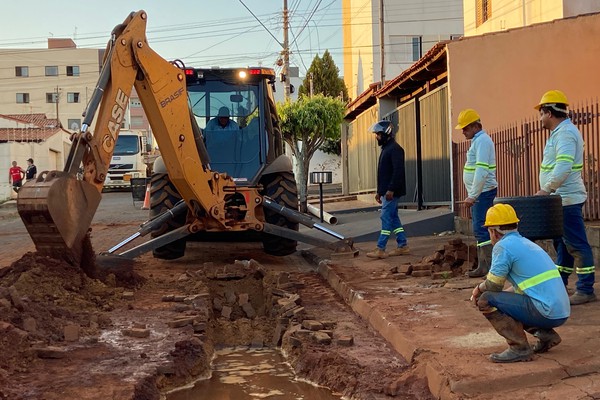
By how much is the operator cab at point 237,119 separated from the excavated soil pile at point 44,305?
141 inches

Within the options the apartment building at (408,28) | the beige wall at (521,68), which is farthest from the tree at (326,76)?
the beige wall at (521,68)

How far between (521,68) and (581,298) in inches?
322

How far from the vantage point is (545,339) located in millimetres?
4953

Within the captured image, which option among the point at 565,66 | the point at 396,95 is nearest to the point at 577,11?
the point at 565,66

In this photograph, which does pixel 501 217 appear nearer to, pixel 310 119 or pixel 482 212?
pixel 482 212

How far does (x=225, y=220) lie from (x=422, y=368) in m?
5.77

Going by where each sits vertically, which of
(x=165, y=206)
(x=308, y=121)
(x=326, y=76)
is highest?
(x=326, y=76)

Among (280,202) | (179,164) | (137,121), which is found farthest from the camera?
(137,121)

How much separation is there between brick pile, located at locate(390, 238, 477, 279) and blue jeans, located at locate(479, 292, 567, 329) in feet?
12.7

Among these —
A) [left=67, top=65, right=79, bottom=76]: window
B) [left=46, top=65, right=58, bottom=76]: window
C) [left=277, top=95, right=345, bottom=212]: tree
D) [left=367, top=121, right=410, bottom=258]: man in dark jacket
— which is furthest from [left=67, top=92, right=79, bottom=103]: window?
[left=367, top=121, right=410, bottom=258]: man in dark jacket

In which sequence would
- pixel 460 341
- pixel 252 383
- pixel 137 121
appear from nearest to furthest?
pixel 460 341
pixel 252 383
pixel 137 121

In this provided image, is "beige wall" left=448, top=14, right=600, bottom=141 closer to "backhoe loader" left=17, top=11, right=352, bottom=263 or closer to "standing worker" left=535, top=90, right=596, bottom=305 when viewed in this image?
"backhoe loader" left=17, top=11, right=352, bottom=263

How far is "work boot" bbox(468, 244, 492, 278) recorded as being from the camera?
8195 millimetres

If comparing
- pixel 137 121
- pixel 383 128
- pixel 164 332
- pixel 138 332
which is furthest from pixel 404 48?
pixel 137 121
